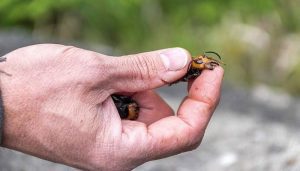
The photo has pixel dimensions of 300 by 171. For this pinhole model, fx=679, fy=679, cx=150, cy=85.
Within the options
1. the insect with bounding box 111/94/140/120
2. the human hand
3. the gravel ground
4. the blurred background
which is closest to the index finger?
the human hand

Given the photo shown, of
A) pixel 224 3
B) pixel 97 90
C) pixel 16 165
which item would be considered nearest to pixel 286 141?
pixel 16 165

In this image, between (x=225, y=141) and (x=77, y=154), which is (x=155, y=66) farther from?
(x=225, y=141)

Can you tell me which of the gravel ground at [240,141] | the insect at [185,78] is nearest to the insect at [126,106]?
the insect at [185,78]

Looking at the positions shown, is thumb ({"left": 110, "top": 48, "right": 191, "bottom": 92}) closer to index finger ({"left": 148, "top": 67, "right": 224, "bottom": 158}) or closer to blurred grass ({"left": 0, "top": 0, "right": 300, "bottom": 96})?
index finger ({"left": 148, "top": 67, "right": 224, "bottom": 158})

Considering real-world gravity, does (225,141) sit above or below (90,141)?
below

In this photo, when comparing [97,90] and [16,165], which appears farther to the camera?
A: [16,165]

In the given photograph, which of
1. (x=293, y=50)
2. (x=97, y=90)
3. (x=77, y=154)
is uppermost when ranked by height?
(x=97, y=90)
